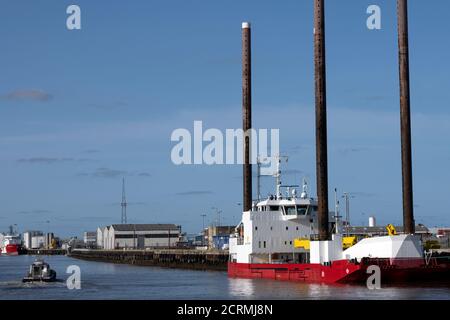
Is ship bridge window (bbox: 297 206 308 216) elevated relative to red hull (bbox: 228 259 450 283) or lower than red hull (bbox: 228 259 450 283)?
elevated

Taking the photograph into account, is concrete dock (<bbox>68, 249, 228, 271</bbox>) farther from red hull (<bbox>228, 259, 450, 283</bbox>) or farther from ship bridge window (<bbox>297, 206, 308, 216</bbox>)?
red hull (<bbox>228, 259, 450, 283</bbox>)

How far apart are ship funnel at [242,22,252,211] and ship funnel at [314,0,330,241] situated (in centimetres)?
2245

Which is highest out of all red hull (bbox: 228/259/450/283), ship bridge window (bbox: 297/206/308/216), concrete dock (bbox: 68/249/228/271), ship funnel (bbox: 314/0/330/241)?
ship funnel (bbox: 314/0/330/241)

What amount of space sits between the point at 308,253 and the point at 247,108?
2248 cm

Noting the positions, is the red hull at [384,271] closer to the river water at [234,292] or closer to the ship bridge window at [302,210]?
the river water at [234,292]

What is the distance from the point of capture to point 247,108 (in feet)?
283

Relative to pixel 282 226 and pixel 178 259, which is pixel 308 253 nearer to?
pixel 282 226

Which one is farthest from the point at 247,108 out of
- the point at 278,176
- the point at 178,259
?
the point at 178,259

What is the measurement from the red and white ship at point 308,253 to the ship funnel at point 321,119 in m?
1.91

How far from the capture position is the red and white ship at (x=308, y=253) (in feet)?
175

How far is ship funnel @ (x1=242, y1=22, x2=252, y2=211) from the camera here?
275 feet

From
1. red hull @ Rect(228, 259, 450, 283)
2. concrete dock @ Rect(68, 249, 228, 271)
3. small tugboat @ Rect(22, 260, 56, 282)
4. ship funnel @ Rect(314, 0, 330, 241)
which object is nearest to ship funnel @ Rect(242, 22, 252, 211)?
small tugboat @ Rect(22, 260, 56, 282)
